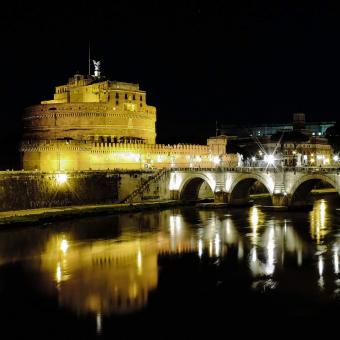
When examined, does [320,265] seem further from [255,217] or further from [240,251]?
[255,217]

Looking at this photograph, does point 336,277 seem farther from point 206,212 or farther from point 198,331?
point 206,212

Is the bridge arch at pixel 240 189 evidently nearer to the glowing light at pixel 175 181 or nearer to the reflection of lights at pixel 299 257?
the glowing light at pixel 175 181

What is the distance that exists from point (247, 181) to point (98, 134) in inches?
514

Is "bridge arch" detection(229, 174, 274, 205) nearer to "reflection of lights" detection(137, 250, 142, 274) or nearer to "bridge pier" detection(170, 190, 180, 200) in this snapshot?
"bridge pier" detection(170, 190, 180, 200)

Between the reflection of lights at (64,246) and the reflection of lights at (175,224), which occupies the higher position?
the reflection of lights at (175,224)

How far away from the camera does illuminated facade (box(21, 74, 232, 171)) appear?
38062 mm

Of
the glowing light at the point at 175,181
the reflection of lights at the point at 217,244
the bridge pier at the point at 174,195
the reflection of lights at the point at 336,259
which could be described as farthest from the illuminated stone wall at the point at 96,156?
the reflection of lights at the point at 336,259

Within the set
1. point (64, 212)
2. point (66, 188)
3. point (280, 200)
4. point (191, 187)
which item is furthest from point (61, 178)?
point (280, 200)

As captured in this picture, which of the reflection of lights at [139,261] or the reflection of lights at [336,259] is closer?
the reflection of lights at [336,259]

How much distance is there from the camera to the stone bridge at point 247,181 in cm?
2992

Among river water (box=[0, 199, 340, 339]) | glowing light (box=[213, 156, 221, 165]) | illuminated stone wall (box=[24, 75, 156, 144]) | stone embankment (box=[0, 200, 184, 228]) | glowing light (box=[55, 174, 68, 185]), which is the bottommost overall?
river water (box=[0, 199, 340, 339])

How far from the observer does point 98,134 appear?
138 feet

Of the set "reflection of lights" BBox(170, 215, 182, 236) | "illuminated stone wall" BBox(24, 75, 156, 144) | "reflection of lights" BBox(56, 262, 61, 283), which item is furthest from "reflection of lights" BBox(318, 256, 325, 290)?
"illuminated stone wall" BBox(24, 75, 156, 144)

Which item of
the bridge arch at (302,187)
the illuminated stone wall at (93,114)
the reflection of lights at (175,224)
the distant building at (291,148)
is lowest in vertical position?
the reflection of lights at (175,224)
